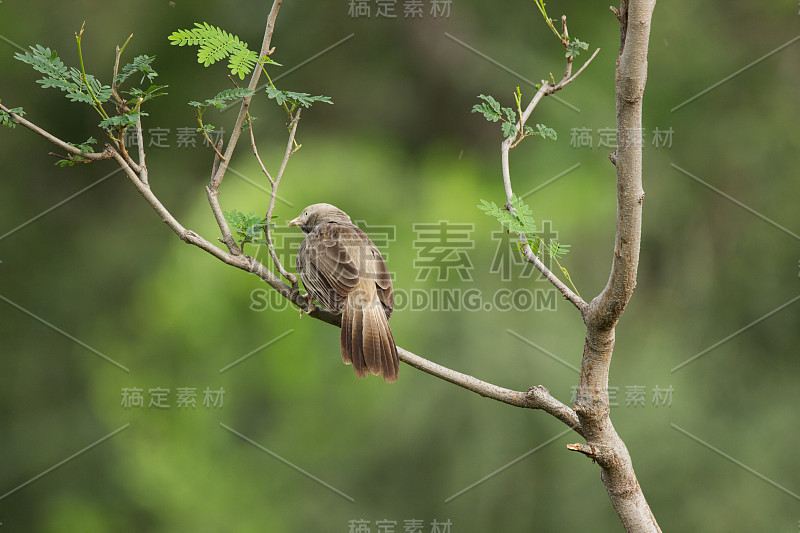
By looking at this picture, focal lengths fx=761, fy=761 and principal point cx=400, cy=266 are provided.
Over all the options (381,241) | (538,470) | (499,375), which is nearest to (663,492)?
(538,470)

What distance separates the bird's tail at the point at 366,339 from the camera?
3.03 meters

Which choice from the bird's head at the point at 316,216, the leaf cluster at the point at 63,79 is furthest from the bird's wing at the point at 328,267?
the leaf cluster at the point at 63,79

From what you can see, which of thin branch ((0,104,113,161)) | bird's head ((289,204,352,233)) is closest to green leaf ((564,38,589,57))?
thin branch ((0,104,113,161))

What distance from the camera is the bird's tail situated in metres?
3.03

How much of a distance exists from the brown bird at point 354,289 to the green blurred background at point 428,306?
1.74 m

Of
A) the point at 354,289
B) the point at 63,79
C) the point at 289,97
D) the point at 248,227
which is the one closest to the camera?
the point at 63,79

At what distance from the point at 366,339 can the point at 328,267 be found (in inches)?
16.6

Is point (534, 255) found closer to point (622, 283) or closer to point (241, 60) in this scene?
point (622, 283)

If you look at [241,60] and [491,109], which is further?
[491,109]

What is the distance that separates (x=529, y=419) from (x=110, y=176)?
4.67m

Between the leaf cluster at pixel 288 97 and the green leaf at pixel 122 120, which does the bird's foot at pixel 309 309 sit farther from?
the green leaf at pixel 122 120

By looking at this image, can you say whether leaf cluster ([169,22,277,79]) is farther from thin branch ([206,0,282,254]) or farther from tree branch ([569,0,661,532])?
tree branch ([569,0,661,532])

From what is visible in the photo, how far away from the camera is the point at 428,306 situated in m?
5.70

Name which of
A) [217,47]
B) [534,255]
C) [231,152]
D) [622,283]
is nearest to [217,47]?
[217,47]
